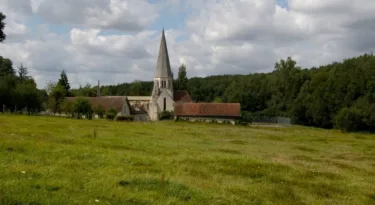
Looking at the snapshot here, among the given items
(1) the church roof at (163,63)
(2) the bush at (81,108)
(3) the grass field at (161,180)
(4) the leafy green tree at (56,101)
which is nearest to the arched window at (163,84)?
(1) the church roof at (163,63)

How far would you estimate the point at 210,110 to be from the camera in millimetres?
101562

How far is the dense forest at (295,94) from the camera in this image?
253 feet

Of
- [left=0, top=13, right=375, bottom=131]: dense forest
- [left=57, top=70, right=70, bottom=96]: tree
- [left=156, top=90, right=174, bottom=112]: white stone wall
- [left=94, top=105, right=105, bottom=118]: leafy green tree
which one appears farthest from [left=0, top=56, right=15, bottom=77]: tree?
[left=156, top=90, right=174, bottom=112]: white stone wall

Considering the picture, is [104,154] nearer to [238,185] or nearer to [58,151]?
[58,151]

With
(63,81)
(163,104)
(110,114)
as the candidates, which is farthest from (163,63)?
(110,114)

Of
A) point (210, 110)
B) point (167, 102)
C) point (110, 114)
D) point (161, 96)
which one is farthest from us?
point (167, 102)

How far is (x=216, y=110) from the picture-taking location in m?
101

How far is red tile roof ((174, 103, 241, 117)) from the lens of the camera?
9969 cm

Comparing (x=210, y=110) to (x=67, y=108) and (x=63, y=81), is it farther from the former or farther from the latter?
(x=63, y=81)

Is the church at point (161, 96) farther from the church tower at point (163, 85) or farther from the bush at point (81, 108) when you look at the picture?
the bush at point (81, 108)

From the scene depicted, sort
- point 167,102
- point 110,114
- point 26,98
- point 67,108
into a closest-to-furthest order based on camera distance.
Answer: point 26,98 < point 67,108 < point 110,114 < point 167,102

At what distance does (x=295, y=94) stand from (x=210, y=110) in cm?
3479

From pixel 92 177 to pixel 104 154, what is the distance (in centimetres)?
502

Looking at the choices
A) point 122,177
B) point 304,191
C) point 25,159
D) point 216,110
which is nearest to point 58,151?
point 25,159
